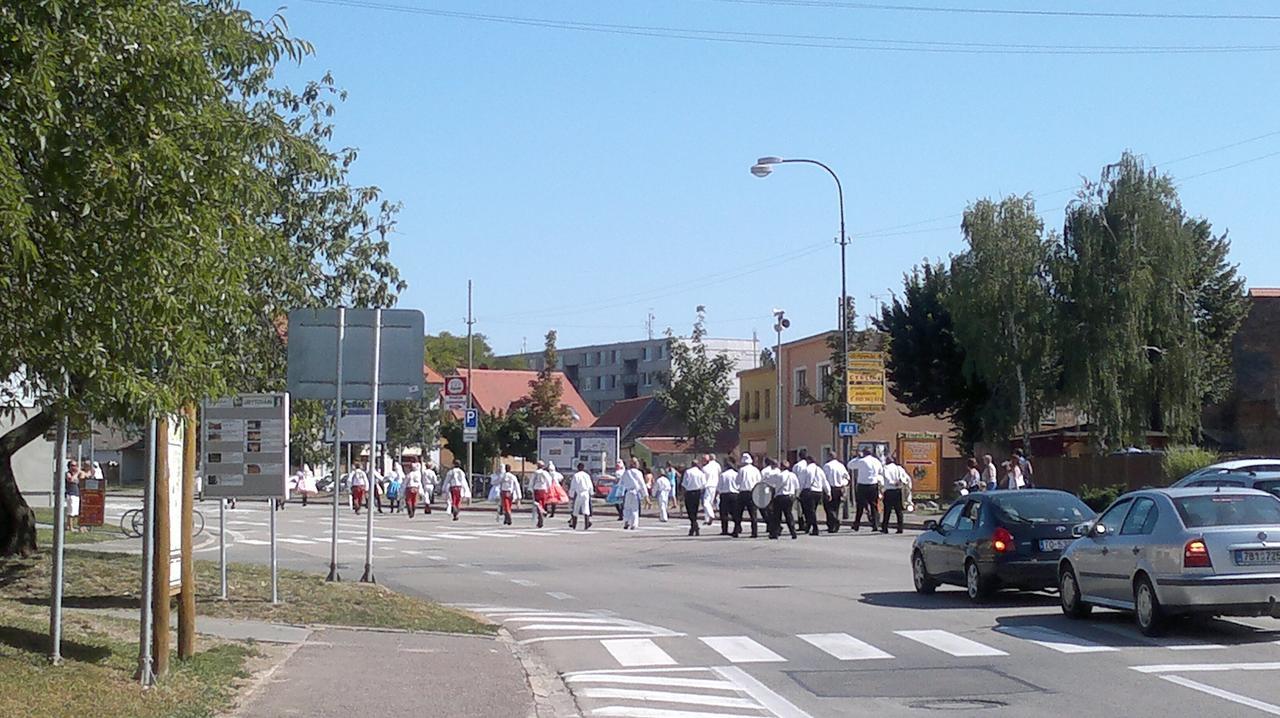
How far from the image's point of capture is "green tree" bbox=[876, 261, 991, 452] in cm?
5922

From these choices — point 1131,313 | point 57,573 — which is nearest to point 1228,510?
point 57,573

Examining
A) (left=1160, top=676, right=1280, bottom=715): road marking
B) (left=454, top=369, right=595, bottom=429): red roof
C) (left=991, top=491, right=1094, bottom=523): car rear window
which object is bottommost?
(left=1160, top=676, right=1280, bottom=715): road marking

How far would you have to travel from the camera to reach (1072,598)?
16000 millimetres

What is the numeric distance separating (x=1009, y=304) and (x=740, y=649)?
40845 millimetres

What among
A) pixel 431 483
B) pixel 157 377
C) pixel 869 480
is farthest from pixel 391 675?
pixel 431 483

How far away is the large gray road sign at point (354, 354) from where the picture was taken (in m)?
19.1

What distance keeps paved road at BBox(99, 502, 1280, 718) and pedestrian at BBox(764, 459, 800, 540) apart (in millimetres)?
4486

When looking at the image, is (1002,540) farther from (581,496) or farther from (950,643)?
(581,496)

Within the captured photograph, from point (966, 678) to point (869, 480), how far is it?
21729 millimetres

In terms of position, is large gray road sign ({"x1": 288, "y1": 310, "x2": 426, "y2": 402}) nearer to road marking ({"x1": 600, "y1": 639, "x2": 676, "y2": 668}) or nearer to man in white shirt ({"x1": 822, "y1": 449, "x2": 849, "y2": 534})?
road marking ({"x1": 600, "y1": 639, "x2": 676, "y2": 668})

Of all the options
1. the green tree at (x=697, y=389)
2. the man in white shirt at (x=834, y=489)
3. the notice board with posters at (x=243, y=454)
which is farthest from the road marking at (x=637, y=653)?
the green tree at (x=697, y=389)


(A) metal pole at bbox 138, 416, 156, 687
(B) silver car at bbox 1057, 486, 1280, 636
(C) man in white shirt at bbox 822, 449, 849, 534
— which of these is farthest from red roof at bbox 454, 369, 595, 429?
(A) metal pole at bbox 138, 416, 156, 687

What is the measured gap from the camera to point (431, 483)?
54.5 m

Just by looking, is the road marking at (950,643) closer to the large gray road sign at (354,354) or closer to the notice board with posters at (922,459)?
the large gray road sign at (354,354)
